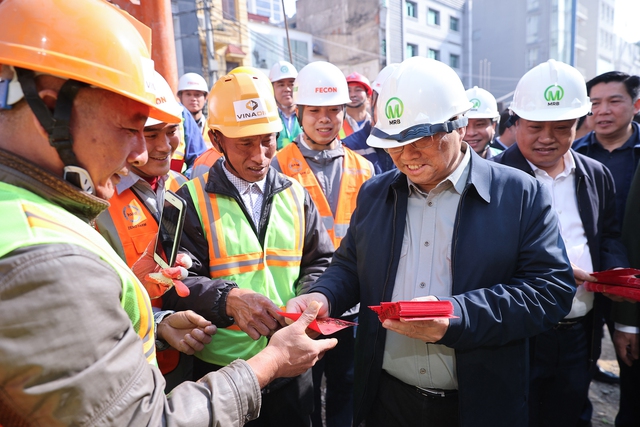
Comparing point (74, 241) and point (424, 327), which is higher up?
point (74, 241)

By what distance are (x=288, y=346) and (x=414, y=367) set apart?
0.68 m

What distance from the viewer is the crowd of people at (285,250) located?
3.35 ft

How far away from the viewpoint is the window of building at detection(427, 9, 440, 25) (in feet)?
107

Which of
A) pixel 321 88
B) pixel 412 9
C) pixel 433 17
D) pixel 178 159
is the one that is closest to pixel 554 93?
pixel 321 88

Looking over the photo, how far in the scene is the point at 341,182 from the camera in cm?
387

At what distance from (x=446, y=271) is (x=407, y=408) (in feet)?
2.25

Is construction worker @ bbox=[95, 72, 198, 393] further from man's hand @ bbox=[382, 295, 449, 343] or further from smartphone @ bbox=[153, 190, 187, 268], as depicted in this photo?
man's hand @ bbox=[382, 295, 449, 343]

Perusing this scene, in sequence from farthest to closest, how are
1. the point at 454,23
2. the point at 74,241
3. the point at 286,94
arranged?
1. the point at 454,23
2. the point at 286,94
3. the point at 74,241

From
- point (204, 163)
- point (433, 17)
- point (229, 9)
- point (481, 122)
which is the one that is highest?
point (433, 17)

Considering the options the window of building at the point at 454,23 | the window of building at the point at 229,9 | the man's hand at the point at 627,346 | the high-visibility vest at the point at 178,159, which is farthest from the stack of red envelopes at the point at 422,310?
the window of building at the point at 454,23

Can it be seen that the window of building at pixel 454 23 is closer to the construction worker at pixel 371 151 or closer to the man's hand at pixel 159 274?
→ the construction worker at pixel 371 151

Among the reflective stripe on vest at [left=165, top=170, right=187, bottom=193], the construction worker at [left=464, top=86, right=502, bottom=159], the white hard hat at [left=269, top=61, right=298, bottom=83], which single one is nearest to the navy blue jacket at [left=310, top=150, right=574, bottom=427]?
the reflective stripe on vest at [left=165, top=170, right=187, bottom=193]

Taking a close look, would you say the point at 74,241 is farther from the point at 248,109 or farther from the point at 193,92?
the point at 193,92

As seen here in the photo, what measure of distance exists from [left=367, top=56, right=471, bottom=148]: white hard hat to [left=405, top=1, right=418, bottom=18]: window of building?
33.0 meters
